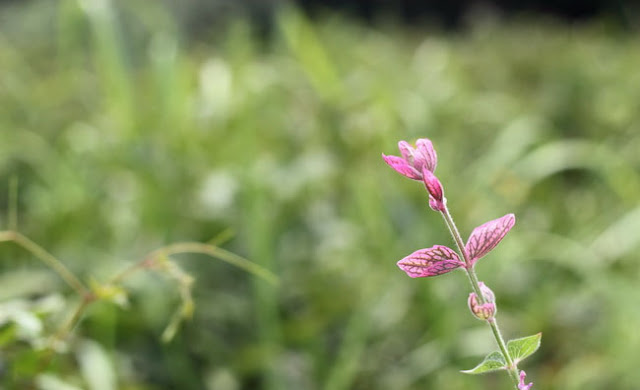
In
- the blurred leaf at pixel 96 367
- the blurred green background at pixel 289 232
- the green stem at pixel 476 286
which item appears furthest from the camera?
the blurred green background at pixel 289 232

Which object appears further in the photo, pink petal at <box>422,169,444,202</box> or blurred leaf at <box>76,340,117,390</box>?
blurred leaf at <box>76,340,117,390</box>

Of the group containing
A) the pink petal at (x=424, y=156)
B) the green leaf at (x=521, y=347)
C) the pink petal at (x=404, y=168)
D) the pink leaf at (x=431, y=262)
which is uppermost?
the pink petal at (x=424, y=156)

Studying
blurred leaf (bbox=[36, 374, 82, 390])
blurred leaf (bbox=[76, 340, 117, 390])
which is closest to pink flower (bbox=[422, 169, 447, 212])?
blurred leaf (bbox=[36, 374, 82, 390])

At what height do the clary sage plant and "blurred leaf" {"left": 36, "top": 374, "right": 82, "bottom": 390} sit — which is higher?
"blurred leaf" {"left": 36, "top": 374, "right": 82, "bottom": 390}

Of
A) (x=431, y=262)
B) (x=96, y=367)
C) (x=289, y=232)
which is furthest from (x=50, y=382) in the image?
(x=289, y=232)

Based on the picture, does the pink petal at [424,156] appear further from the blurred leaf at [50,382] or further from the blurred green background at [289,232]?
the blurred leaf at [50,382]

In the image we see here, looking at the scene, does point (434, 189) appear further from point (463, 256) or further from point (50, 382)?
point (50, 382)

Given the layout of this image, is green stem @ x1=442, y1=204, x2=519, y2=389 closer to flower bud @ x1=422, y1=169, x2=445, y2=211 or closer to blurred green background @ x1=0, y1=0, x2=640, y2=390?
flower bud @ x1=422, y1=169, x2=445, y2=211

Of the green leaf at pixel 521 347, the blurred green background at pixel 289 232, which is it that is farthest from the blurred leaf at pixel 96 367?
the green leaf at pixel 521 347
